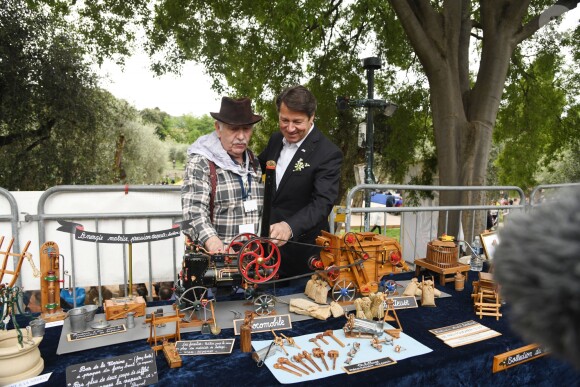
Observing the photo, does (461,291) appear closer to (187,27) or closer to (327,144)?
(327,144)

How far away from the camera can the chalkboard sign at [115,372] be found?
1.31m

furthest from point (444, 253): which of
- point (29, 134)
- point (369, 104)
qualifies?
point (29, 134)

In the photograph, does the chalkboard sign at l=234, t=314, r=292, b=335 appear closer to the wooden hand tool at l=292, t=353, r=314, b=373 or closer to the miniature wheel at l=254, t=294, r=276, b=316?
the miniature wheel at l=254, t=294, r=276, b=316

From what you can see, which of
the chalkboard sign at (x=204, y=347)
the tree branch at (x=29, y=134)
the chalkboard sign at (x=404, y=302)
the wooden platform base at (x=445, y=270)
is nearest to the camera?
the chalkboard sign at (x=204, y=347)

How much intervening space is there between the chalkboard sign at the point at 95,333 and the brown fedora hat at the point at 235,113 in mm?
1151

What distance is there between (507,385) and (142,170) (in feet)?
45.6

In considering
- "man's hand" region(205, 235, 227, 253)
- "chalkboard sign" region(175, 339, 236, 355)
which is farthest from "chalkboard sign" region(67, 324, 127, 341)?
"man's hand" region(205, 235, 227, 253)

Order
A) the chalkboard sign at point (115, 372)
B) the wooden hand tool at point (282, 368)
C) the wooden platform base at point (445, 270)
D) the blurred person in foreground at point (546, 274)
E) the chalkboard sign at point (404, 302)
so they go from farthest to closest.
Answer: the wooden platform base at point (445, 270)
the chalkboard sign at point (404, 302)
the wooden hand tool at point (282, 368)
the chalkboard sign at point (115, 372)
the blurred person in foreground at point (546, 274)

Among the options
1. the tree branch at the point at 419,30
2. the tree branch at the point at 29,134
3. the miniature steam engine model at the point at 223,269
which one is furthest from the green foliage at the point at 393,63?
the miniature steam engine model at the point at 223,269

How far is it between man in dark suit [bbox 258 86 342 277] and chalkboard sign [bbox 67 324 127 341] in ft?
3.29

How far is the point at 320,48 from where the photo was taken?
30.5 feet

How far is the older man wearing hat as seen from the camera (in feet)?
6.70

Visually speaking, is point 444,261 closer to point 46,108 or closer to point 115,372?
point 115,372

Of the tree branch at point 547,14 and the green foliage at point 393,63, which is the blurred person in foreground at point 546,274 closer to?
the green foliage at point 393,63
